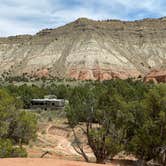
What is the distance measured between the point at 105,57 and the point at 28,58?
70.2 feet

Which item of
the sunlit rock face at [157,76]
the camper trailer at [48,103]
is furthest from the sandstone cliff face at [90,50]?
the camper trailer at [48,103]

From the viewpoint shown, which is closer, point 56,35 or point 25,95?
point 25,95

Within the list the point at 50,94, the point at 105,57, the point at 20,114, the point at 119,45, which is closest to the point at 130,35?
the point at 119,45

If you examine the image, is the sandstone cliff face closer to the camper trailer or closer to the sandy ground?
the camper trailer

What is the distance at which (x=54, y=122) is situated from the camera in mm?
52281

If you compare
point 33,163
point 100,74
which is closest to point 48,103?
point 100,74

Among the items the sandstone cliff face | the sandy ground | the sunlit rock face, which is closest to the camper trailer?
the sunlit rock face

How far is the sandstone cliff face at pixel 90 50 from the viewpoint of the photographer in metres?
113

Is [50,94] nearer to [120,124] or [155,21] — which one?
[120,124]

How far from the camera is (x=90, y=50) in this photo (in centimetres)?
11519

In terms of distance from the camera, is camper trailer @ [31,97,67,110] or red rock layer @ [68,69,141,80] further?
red rock layer @ [68,69,141,80]

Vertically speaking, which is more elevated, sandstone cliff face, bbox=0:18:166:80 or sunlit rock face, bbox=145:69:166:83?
sandstone cliff face, bbox=0:18:166:80

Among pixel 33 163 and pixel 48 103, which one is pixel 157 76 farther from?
pixel 33 163

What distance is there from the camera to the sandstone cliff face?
4437 inches
